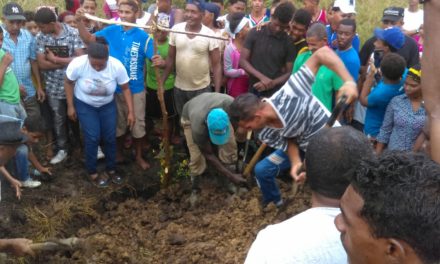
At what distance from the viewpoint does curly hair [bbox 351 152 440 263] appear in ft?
4.75

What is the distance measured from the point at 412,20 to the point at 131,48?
412 cm

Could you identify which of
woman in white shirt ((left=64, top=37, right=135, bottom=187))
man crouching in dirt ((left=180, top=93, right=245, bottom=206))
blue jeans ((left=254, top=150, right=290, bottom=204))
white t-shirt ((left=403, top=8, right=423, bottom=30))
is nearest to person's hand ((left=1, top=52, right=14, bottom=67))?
woman in white shirt ((left=64, top=37, right=135, bottom=187))

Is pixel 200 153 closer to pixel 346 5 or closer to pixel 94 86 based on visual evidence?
pixel 94 86

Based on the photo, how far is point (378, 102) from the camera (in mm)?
5125

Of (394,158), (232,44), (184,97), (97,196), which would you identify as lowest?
(97,196)

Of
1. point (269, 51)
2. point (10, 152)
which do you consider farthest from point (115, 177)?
point (10, 152)

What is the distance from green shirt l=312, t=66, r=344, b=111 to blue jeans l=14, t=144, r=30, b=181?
10.5ft

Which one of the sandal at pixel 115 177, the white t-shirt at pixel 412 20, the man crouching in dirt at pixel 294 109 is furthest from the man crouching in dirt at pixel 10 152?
the white t-shirt at pixel 412 20

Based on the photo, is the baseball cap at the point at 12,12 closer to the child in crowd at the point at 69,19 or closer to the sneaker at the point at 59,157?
the child in crowd at the point at 69,19

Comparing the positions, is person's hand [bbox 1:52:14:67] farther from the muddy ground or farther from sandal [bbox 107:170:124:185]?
sandal [bbox 107:170:124:185]

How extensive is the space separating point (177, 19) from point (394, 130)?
3.63 meters

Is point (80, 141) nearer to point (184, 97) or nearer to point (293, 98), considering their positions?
point (184, 97)

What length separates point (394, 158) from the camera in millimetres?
1589

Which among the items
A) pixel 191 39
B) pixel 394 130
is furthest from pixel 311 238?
pixel 191 39
